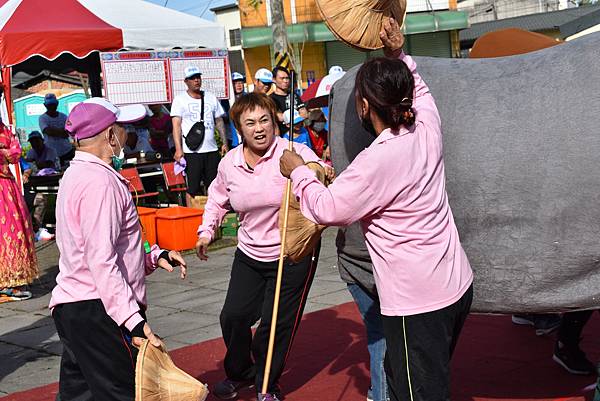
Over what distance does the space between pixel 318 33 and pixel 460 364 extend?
26.7m

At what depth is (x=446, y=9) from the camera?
109ft

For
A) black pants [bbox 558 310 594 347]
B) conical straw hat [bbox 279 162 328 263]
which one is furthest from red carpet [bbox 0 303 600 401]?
conical straw hat [bbox 279 162 328 263]

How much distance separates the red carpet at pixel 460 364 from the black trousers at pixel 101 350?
5.56 ft

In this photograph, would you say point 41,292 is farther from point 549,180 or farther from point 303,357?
point 549,180

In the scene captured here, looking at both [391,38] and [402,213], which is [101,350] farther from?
[391,38]

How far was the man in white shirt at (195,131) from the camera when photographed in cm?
1147

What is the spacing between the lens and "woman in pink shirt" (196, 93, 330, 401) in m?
5.19

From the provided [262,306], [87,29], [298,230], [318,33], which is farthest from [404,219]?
[318,33]

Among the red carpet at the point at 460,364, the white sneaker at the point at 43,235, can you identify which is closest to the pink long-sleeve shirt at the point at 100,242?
the red carpet at the point at 460,364

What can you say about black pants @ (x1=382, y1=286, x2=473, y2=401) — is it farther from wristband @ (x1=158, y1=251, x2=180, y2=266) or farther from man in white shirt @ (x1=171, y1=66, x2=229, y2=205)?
man in white shirt @ (x1=171, y1=66, x2=229, y2=205)

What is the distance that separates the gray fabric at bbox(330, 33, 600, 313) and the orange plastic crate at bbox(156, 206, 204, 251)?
6.80m

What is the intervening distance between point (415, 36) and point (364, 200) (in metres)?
31.6

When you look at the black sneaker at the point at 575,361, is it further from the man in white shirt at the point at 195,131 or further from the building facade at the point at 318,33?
the building facade at the point at 318,33

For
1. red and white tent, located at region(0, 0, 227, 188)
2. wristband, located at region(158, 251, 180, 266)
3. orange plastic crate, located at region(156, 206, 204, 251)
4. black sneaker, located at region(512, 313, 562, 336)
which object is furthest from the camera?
red and white tent, located at region(0, 0, 227, 188)
